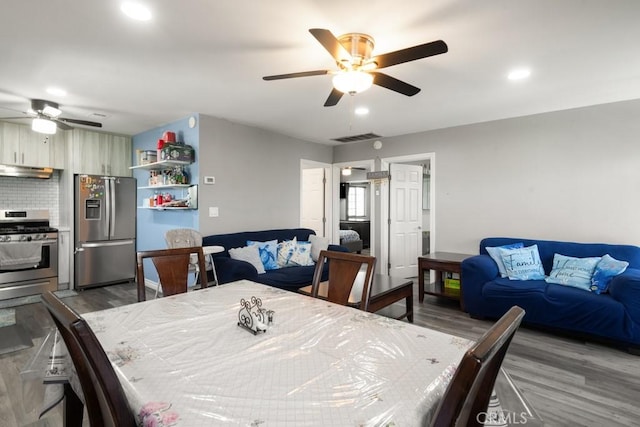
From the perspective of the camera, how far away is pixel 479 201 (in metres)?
4.45

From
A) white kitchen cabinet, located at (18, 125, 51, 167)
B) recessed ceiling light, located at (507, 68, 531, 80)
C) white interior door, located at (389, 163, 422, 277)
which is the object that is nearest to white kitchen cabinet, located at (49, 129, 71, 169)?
white kitchen cabinet, located at (18, 125, 51, 167)

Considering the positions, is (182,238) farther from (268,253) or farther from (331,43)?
(331,43)

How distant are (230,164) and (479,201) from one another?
353cm

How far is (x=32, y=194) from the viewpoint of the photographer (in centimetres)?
474

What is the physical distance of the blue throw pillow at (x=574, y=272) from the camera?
10.5ft

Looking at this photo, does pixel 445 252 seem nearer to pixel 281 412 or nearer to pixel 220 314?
pixel 220 314

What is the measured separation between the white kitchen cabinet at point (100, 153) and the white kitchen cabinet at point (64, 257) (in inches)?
39.4

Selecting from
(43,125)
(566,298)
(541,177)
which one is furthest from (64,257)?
(541,177)

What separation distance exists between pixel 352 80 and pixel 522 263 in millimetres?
2938

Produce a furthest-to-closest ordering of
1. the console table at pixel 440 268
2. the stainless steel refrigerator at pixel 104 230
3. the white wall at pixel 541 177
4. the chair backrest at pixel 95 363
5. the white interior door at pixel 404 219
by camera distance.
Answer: the white interior door at pixel 404 219 < the stainless steel refrigerator at pixel 104 230 < the console table at pixel 440 268 < the white wall at pixel 541 177 < the chair backrest at pixel 95 363

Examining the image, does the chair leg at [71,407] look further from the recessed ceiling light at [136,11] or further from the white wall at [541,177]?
the white wall at [541,177]

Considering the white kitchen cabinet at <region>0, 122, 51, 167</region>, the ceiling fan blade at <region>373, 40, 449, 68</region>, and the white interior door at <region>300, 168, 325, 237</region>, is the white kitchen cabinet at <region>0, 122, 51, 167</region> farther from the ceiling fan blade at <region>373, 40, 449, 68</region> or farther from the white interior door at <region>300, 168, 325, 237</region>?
the ceiling fan blade at <region>373, 40, 449, 68</region>

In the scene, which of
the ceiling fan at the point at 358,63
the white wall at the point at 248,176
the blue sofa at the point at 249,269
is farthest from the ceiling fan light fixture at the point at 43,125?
the ceiling fan at the point at 358,63

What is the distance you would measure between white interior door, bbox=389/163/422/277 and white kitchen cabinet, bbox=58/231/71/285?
5.09 m
